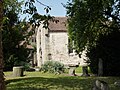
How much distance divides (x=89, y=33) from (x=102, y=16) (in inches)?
76.0

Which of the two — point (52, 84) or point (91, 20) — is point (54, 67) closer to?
point (91, 20)

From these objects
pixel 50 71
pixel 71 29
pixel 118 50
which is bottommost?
pixel 50 71

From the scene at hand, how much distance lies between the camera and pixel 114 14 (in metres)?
27.9

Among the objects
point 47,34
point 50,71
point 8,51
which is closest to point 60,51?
point 47,34

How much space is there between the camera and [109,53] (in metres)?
26.6

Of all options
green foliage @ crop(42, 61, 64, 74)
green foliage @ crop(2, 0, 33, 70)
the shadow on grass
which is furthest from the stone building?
the shadow on grass

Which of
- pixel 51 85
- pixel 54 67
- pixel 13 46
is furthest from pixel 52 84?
pixel 13 46

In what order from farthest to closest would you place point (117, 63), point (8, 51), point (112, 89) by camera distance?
point (8, 51), point (117, 63), point (112, 89)

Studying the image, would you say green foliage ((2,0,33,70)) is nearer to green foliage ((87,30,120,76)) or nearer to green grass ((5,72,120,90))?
green foliage ((87,30,120,76))

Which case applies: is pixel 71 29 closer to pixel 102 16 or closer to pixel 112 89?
pixel 102 16

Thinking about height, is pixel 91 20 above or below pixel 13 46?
above

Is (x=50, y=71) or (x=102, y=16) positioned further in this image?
(x=50, y=71)

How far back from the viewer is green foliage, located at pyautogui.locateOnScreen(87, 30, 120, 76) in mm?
26219

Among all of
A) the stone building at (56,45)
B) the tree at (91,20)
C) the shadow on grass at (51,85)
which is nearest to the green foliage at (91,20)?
the tree at (91,20)
